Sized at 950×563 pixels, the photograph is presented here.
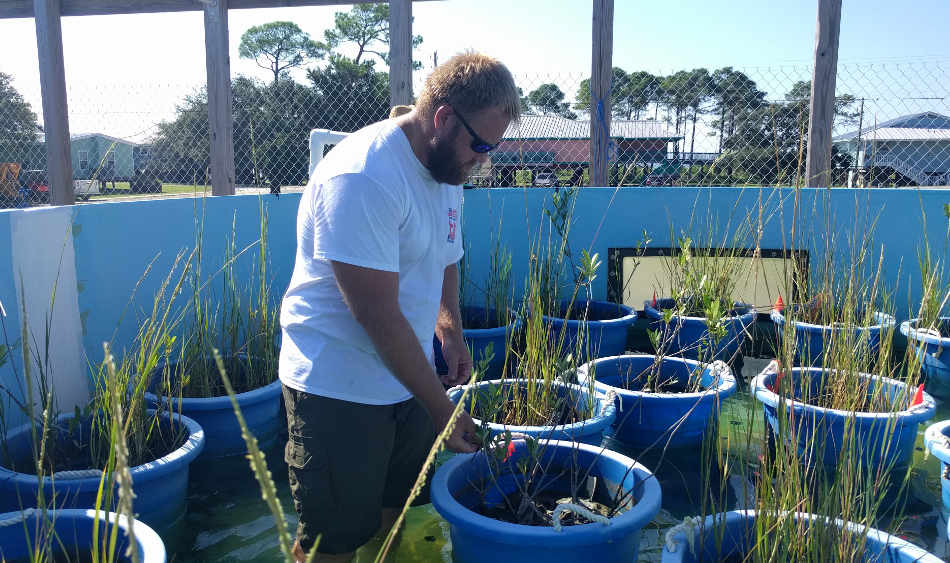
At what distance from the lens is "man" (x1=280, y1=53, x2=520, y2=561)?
1342 millimetres

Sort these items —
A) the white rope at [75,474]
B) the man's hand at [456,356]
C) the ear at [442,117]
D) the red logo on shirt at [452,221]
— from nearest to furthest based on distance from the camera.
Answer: the ear at [442,117], the red logo on shirt at [452,221], the white rope at [75,474], the man's hand at [456,356]

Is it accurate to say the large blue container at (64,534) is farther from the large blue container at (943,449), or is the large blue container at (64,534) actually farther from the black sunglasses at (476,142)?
the large blue container at (943,449)

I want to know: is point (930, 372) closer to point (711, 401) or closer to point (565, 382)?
point (711, 401)

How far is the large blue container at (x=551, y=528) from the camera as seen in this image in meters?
1.53

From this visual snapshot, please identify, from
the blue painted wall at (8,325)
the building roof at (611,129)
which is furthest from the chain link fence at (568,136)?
the blue painted wall at (8,325)

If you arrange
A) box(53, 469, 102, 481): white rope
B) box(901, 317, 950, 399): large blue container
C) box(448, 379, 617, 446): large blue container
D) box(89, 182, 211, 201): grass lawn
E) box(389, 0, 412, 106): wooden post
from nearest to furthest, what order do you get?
box(53, 469, 102, 481): white rope < box(448, 379, 617, 446): large blue container < box(89, 182, 211, 201): grass lawn < box(901, 317, 950, 399): large blue container < box(389, 0, 412, 106): wooden post

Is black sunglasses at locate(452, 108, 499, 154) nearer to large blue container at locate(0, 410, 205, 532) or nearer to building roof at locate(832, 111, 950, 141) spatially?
large blue container at locate(0, 410, 205, 532)

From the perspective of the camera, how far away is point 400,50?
3896mm

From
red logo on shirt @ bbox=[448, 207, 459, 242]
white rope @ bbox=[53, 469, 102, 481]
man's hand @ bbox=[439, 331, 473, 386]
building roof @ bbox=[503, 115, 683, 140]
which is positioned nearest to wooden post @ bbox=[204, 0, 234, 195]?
building roof @ bbox=[503, 115, 683, 140]

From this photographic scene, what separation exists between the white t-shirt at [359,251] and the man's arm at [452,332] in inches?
13.0

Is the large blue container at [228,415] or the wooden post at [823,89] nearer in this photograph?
the large blue container at [228,415]

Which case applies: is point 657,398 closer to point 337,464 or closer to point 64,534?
point 337,464

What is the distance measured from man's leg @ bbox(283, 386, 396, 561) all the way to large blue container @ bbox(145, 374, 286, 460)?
97 cm

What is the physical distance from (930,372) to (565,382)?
2.25 metres
